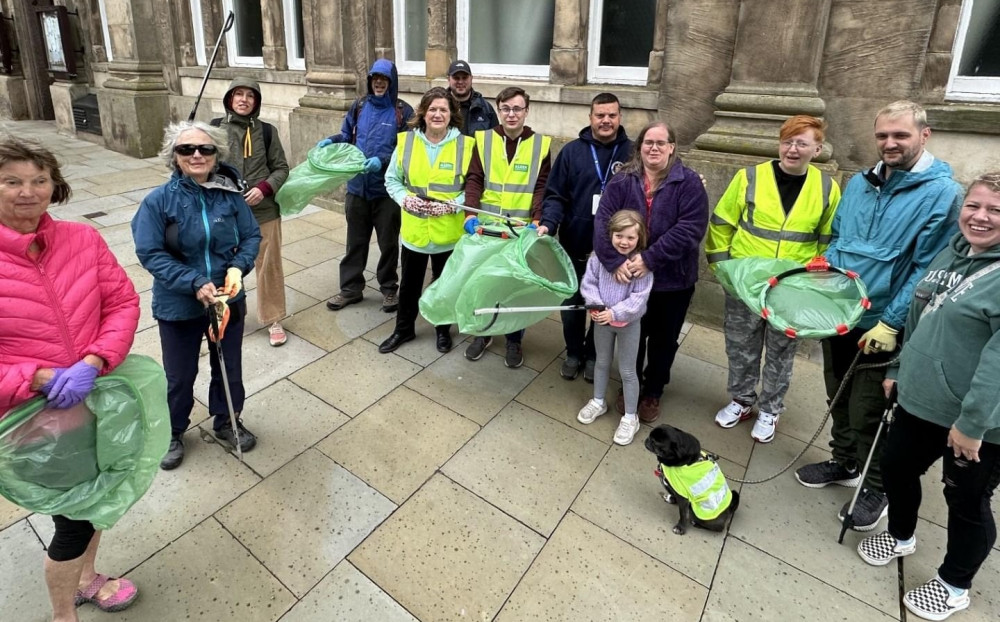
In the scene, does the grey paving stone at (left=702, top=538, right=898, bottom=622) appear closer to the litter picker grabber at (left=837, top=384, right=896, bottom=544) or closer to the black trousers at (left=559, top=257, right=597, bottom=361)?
the litter picker grabber at (left=837, top=384, right=896, bottom=544)

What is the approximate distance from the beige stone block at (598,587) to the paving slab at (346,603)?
45 cm

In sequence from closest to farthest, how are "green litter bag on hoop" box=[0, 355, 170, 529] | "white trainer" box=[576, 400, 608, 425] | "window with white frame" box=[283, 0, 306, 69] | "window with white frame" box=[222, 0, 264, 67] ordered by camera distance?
"green litter bag on hoop" box=[0, 355, 170, 529] → "white trainer" box=[576, 400, 608, 425] → "window with white frame" box=[283, 0, 306, 69] → "window with white frame" box=[222, 0, 264, 67]

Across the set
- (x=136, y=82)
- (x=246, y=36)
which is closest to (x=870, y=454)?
(x=246, y=36)

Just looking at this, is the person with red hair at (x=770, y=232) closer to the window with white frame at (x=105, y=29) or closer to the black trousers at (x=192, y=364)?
the black trousers at (x=192, y=364)

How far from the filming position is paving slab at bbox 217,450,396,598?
2545 mm

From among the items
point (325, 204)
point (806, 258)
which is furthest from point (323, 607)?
point (325, 204)

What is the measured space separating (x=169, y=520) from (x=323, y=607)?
3.14 feet

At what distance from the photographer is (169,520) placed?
2.74 m

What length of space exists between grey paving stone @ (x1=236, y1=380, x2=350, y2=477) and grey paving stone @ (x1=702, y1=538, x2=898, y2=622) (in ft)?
7.34

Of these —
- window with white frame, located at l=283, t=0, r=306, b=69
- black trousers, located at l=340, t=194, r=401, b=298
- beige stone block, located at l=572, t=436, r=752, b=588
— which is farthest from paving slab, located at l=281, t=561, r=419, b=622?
window with white frame, located at l=283, t=0, r=306, b=69

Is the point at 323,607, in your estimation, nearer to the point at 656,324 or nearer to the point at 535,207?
the point at 656,324

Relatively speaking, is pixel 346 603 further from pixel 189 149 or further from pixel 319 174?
pixel 319 174

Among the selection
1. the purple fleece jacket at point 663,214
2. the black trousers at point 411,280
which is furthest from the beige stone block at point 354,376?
the purple fleece jacket at point 663,214

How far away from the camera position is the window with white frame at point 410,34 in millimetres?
7008
